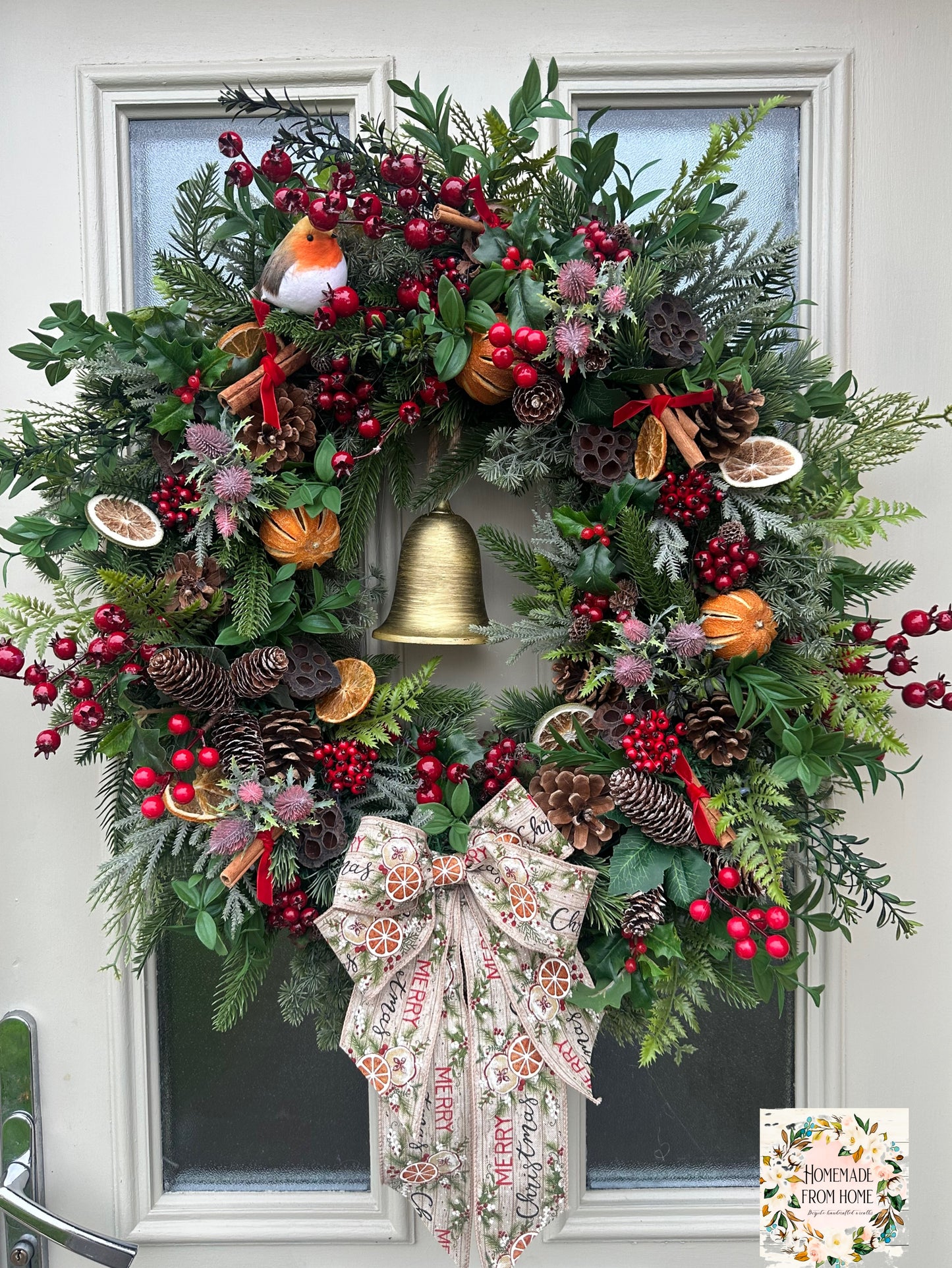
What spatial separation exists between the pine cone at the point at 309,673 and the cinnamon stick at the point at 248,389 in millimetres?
232

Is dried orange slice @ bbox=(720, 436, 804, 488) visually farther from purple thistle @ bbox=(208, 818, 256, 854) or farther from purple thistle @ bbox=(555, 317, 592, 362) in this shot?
purple thistle @ bbox=(208, 818, 256, 854)

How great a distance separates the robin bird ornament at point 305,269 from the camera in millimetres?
745

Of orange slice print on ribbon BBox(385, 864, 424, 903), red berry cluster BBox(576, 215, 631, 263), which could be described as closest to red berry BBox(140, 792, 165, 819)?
orange slice print on ribbon BBox(385, 864, 424, 903)

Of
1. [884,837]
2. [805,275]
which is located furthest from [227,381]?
[884,837]

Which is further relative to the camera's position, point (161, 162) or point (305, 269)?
point (161, 162)

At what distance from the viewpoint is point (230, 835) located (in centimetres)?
75

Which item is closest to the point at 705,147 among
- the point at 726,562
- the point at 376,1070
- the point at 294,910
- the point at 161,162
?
the point at 726,562

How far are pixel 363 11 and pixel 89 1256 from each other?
1.41m

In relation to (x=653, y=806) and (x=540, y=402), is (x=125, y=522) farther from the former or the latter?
(x=653, y=806)

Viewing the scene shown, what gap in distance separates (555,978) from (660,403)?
55 cm

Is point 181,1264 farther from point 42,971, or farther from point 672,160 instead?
point 672,160

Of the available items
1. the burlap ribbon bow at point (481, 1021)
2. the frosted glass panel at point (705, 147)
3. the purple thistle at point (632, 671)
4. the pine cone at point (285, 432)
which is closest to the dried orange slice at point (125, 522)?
the pine cone at point (285, 432)

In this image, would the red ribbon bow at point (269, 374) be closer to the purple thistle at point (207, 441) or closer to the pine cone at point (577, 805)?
the purple thistle at point (207, 441)

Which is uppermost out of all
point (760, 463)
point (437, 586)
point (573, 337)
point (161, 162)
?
point (161, 162)
